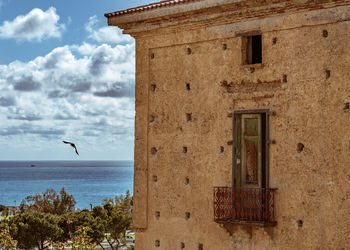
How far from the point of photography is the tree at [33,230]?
2809 centimetres

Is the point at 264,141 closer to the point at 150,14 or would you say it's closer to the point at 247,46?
the point at 247,46

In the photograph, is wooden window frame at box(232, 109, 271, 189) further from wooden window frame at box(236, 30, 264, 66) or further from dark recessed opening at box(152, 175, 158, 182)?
dark recessed opening at box(152, 175, 158, 182)

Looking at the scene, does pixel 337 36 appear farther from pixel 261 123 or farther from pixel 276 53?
pixel 261 123

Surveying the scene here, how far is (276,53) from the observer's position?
11945 mm

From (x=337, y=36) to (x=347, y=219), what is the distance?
3693 mm

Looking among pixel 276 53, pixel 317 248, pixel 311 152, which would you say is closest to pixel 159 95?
pixel 276 53

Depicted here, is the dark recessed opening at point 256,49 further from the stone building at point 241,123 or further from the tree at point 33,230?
the tree at point 33,230

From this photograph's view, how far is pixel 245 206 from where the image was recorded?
11875 millimetres

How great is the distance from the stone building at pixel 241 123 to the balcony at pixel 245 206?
0.02 m

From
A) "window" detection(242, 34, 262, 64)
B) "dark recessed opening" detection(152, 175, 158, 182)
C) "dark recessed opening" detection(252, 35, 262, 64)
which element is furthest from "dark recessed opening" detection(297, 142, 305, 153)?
"dark recessed opening" detection(152, 175, 158, 182)

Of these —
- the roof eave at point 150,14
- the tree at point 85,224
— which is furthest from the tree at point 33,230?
the roof eave at point 150,14

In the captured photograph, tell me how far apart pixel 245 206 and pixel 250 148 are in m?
1.31

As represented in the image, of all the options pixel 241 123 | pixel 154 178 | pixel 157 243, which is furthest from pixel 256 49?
pixel 157 243

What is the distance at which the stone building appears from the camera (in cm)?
1123
